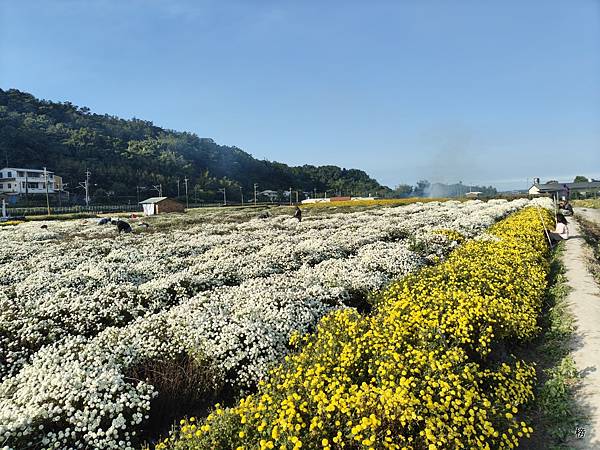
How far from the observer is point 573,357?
668 cm

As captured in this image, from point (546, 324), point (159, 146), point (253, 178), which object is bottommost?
point (546, 324)

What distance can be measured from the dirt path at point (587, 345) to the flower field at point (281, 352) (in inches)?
29.3

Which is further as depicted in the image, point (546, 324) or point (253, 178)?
point (253, 178)

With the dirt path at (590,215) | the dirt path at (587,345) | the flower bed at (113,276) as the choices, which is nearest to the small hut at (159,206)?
the flower bed at (113,276)

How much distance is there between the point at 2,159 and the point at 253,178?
82977mm

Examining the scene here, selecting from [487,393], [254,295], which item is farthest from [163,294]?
[487,393]

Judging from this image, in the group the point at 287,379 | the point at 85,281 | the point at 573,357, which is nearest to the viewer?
the point at 287,379

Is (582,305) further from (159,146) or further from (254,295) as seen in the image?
(159,146)

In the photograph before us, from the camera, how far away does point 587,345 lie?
7074 millimetres

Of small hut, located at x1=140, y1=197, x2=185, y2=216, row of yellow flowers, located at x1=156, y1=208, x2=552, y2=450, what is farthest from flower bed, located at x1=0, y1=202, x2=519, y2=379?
small hut, located at x1=140, y1=197, x2=185, y2=216

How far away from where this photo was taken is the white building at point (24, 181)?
92.2 metres

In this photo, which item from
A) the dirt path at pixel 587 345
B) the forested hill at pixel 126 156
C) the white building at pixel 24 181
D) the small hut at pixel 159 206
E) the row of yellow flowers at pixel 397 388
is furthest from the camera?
the forested hill at pixel 126 156

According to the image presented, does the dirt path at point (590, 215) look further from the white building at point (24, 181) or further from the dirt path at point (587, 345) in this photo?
the white building at point (24, 181)

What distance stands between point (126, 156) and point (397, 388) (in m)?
135
